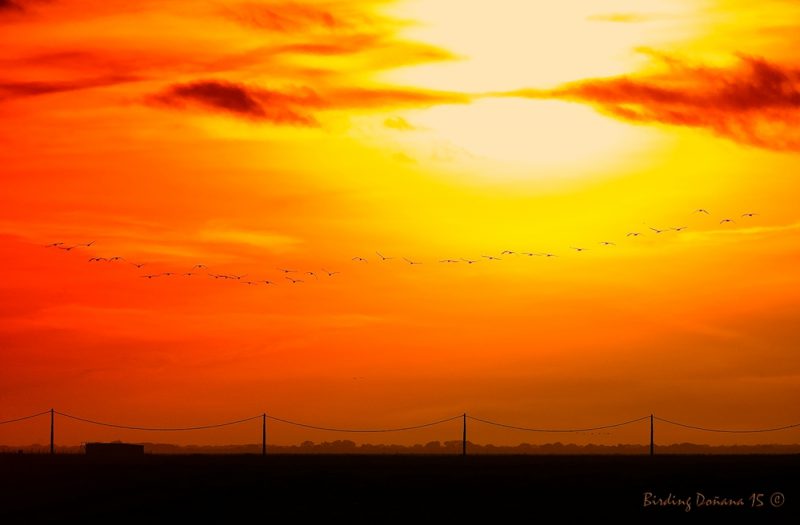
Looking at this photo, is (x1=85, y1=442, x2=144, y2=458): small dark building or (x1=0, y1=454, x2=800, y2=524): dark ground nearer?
(x1=0, y1=454, x2=800, y2=524): dark ground

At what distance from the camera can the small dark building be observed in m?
78.5

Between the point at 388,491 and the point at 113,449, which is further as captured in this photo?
the point at 113,449

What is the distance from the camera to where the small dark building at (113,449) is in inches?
3091

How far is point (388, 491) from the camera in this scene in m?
47.8

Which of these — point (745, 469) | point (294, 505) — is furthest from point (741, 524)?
point (745, 469)

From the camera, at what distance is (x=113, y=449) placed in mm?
79375

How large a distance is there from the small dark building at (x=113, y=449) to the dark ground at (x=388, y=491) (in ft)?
41.0

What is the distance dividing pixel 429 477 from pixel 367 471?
13.0 feet

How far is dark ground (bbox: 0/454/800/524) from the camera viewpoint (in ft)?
136

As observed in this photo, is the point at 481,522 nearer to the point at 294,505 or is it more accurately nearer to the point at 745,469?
the point at 294,505

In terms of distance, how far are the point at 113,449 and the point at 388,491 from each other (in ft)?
116

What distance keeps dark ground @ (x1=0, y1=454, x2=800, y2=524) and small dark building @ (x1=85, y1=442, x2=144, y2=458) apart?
41.0 feet

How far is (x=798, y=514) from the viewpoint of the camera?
138 feet

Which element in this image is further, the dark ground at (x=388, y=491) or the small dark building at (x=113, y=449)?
the small dark building at (x=113, y=449)
